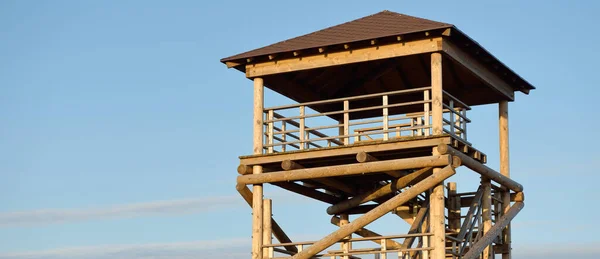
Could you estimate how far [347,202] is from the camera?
3450cm

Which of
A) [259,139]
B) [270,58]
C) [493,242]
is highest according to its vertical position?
[270,58]

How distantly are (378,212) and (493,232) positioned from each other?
3.82m

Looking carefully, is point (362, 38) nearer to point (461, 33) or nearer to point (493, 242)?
point (461, 33)

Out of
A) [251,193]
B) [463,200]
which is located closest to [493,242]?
[463,200]

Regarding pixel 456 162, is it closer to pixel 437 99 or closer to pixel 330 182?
pixel 437 99

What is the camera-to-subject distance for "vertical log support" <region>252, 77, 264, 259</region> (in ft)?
102

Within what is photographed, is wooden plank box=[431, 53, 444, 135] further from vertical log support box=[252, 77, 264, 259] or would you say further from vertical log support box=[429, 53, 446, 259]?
vertical log support box=[252, 77, 264, 259]

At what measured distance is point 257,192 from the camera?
103ft

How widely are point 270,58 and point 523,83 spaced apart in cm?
707

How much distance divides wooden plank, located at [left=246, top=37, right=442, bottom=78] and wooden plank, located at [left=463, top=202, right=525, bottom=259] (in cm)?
493

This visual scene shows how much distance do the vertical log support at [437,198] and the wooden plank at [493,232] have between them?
1.81 meters

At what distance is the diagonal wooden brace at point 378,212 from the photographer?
28.9m

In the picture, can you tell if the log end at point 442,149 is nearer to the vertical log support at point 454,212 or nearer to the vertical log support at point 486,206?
the vertical log support at point 486,206

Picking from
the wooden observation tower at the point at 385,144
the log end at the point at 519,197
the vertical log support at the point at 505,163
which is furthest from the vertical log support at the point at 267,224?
the log end at the point at 519,197
